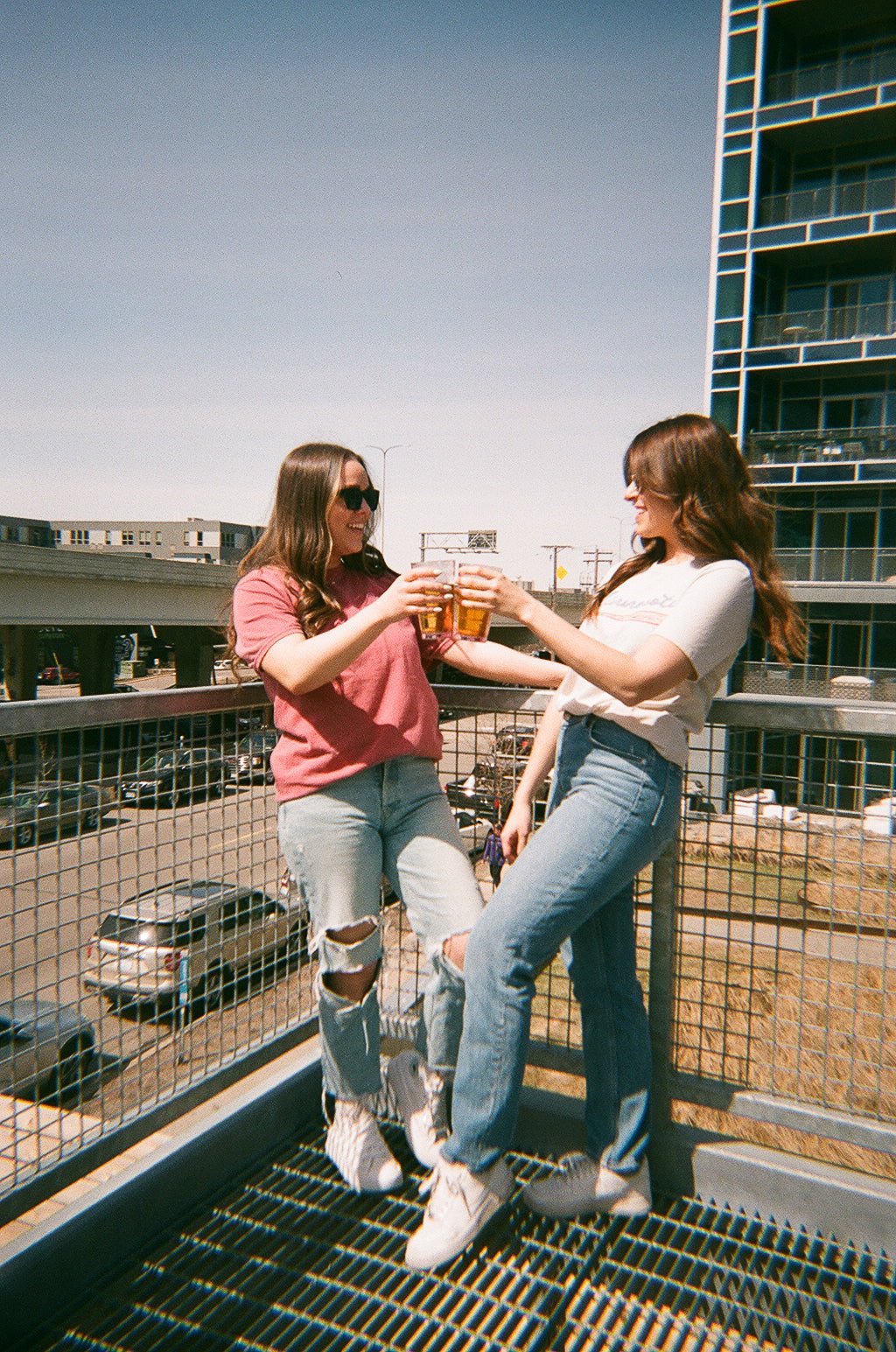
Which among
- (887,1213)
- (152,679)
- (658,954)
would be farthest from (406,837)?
(152,679)

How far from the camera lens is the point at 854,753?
235 cm

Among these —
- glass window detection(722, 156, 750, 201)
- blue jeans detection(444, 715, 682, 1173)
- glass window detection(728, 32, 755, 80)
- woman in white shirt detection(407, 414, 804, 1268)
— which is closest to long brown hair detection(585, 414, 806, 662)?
woman in white shirt detection(407, 414, 804, 1268)

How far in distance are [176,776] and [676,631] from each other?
1.41 meters

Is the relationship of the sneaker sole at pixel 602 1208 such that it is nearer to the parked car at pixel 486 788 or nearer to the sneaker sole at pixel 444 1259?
the sneaker sole at pixel 444 1259

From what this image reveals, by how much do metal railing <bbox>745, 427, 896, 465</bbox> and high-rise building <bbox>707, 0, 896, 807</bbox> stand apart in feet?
0.11

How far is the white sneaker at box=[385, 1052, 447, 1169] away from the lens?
7.92 feet

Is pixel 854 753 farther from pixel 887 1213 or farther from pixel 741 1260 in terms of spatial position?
pixel 741 1260

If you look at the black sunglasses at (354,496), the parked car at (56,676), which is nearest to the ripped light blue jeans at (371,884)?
the black sunglasses at (354,496)

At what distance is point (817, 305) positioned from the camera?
2356 centimetres

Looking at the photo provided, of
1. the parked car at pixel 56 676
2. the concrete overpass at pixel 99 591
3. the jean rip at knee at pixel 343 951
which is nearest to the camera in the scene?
the jean rip at knee at pixel 343 951

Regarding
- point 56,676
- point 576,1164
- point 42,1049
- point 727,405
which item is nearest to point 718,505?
point 576,1164

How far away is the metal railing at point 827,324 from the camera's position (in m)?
22.4

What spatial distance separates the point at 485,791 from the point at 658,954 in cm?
80

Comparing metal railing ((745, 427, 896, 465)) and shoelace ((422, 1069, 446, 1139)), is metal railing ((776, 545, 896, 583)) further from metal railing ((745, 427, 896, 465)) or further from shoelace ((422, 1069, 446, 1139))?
shoelace ((422, 1069, 446, 1139))
